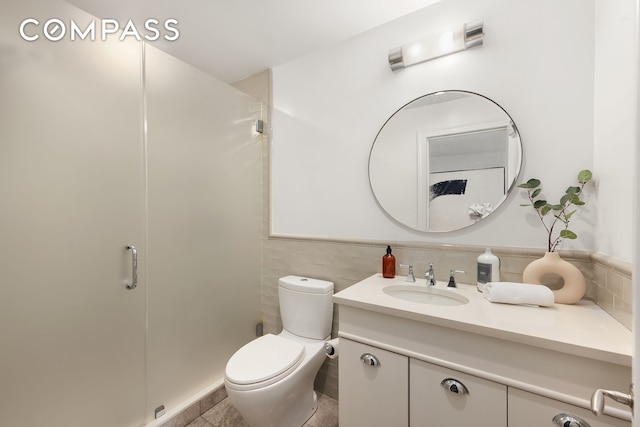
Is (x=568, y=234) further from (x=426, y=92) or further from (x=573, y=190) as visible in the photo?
(x=426, y=92)

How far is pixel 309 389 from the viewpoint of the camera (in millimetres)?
1527

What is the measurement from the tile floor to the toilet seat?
50 centimetres

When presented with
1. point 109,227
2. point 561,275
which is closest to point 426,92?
point 561,275

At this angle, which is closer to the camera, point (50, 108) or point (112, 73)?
point (50, 108)

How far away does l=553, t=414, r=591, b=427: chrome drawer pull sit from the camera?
728 millimetres

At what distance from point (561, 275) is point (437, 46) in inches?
47.8

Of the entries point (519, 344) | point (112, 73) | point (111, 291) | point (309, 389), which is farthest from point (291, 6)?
point (309, 389)

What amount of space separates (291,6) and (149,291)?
5.69 feet

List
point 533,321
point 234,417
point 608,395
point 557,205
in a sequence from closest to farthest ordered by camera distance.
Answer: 1. point 608,395
2. point 533,321
3. point 557,205
4. point 234,417

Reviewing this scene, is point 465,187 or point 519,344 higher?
point 465,187

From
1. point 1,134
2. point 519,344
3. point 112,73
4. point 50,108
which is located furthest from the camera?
point 112,73

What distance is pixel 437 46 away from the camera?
1374 mm

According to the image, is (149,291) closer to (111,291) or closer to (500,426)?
(111,291)

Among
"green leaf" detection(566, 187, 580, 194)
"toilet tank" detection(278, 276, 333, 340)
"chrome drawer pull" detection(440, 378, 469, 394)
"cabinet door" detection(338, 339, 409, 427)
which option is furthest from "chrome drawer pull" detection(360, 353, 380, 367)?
"green leaf" detection(566, 187, 580, 194)
